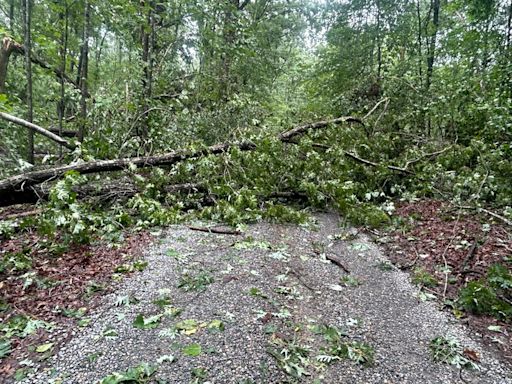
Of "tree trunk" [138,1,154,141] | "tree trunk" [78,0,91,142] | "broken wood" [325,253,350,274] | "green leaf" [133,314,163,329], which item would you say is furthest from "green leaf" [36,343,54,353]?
"tree trunk" [78,0,91,142]

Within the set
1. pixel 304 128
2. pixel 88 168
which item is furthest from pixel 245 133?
pixel 88 168

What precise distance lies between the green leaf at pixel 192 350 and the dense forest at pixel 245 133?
3.66 ft

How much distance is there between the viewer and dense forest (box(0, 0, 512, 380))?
4141 mm

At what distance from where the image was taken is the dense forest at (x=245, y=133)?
4.14 m

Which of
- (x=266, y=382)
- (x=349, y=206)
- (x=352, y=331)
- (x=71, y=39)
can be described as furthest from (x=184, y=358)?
(x=71, y=39)

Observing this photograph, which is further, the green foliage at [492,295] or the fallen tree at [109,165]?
the fallen tree at [109,165]

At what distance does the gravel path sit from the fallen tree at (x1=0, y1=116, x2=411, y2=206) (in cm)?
157

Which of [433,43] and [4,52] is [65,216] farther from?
[433,43]

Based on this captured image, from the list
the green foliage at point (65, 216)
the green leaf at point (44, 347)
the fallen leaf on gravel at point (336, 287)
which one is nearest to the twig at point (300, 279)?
the fallen leaf on gravel at point (336, 287)

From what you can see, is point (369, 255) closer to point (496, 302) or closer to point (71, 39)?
point (496, 302)

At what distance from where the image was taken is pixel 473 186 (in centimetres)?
486

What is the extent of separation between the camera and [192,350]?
2.13 m

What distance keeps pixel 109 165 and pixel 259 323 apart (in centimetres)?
328

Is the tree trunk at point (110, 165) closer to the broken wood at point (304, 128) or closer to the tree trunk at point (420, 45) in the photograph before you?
the broken wood at point (304, 128)
